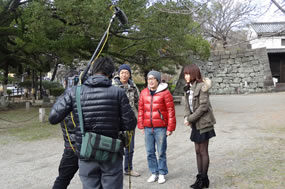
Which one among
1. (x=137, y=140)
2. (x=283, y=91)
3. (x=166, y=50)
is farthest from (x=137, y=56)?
(x=283, y=91)

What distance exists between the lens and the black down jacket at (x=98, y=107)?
243 centimetres

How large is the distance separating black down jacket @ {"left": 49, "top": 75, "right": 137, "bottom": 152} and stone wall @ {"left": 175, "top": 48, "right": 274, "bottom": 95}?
20.4 m

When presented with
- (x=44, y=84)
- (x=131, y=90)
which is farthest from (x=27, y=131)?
(x=44, y=84)

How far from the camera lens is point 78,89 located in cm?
248

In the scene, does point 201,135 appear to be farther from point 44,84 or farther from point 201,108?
point 44,84

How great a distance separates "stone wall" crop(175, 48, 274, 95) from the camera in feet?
72.0

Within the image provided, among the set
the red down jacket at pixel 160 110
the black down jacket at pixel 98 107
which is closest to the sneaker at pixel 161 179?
the red down jacket at pixel 160 110

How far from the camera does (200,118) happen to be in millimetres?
3703

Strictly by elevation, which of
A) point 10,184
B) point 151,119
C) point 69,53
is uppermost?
point 69,53

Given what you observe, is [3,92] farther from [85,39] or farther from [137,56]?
[85,39]

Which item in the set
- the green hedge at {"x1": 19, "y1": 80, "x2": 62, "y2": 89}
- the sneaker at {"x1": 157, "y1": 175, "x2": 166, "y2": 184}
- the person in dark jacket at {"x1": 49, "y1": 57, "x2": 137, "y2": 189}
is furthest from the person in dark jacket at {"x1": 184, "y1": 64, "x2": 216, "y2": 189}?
the green hedge at {"x1": 19, "y1": 80, "x2": 62, "y2": 89}

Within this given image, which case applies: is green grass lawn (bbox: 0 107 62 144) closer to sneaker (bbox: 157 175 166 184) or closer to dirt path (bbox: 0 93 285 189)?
dirt path (bbox: 0 93 285 189)

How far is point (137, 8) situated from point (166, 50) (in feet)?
20.3

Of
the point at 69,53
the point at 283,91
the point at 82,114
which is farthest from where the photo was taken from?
the point at 283,91
